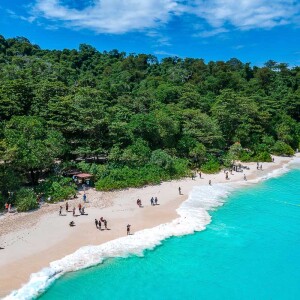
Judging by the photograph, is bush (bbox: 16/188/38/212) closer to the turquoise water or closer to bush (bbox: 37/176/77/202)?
bush (bbox: 37/176/77/202)

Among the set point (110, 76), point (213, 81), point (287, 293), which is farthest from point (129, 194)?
point (110, 76)

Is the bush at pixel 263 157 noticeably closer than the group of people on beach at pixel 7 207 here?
No

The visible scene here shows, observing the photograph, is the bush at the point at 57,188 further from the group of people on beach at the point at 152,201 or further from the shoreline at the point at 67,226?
the group of people on beach at the point at 152,201

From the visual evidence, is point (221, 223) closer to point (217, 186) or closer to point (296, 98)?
point (217, 186)

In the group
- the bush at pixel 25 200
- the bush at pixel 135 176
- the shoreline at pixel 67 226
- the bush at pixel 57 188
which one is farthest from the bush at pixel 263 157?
the bush at pixel 25 200

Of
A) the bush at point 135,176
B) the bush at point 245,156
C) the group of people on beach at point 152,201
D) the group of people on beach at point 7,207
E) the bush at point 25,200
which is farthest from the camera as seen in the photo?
the bush at point 245,156

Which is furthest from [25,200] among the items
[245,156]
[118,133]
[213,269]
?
[245,156]
